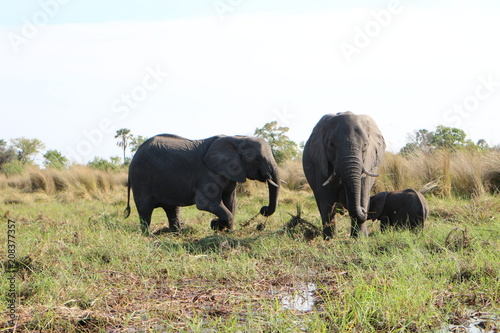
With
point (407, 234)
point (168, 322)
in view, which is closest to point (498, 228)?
point (407, 234)

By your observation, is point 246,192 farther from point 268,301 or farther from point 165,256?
point 268,301

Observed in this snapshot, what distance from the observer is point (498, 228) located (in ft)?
24.4

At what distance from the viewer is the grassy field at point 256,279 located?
4.18 meters

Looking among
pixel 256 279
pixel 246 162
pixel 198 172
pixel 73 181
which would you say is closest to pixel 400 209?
pixel 246 162

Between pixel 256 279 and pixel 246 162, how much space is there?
3.73 metres

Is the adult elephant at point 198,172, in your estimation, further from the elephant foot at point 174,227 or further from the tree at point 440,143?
the tree at point 440,143

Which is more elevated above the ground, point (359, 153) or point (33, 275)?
point (359, 153)

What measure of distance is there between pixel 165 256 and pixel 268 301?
1.93 metres

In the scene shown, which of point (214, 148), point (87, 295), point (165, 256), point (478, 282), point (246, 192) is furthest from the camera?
point (246, 192)

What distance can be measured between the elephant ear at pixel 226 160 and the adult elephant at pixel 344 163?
4.40ft

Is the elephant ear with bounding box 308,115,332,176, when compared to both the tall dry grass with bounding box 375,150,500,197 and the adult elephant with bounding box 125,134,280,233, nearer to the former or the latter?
the adult elephant with bounding box 125,134,280,233

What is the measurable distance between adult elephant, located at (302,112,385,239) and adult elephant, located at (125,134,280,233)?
1.27 m

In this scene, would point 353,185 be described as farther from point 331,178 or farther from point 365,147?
point 365,147

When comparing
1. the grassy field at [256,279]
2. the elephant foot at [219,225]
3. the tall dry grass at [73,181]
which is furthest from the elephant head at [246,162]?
the tall dry grass at [73,181]
